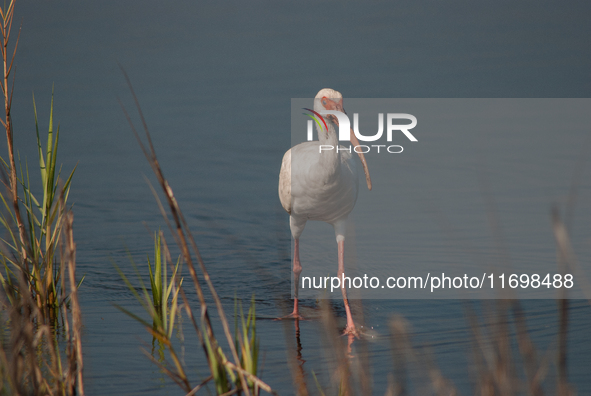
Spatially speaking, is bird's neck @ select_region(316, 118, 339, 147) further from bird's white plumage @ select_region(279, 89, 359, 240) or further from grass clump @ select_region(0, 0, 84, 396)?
grass clump @ select_region(0, 0, 84, 396)

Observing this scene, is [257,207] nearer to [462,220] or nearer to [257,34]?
[462,220]

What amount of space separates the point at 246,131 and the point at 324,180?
17.5 feet

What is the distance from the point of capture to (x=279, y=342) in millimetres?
4754

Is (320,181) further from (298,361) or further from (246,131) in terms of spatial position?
(246,131)

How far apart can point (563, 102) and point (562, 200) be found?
3.57 metres

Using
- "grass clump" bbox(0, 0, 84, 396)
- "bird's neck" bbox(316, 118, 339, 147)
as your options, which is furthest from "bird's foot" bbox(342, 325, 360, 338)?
"grass clump" bbox(0, 0, 84, 396)

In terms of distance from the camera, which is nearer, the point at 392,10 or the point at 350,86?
the point at 350,86

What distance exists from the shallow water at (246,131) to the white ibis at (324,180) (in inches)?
13.9

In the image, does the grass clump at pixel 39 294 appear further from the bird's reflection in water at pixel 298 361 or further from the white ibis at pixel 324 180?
the white ibis at pixel 324 180

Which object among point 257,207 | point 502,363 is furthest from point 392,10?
point 502,363

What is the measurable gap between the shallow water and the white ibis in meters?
0.35

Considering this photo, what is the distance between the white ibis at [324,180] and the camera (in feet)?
17.1

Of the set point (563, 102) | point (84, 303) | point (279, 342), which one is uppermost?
point (563, 102)

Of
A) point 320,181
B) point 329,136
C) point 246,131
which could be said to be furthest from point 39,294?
point 246,131
